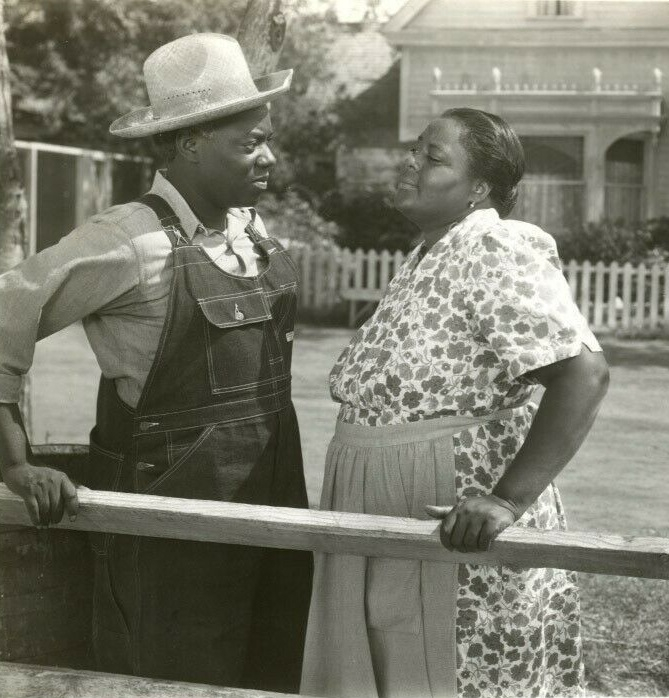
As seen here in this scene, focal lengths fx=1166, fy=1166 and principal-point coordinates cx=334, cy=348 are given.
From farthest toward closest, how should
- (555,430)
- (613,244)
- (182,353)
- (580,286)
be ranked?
(613,244)
(580,286)
(182,353)
(555,430)

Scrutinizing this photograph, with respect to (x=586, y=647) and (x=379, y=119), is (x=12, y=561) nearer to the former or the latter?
(x=586, y=647)

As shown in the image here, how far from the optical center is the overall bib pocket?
8.86 feet

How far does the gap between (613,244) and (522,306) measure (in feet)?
46.7

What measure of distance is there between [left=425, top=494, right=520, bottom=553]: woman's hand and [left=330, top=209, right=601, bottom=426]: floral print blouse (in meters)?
0.29

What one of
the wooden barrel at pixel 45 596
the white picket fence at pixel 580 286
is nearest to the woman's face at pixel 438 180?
the wooden barrel at pixel 45 596

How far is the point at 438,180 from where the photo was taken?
257 centimetres

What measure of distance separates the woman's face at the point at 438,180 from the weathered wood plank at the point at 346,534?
750 millimetres

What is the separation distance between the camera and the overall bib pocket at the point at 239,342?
270 cm

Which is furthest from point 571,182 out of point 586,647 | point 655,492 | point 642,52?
point 586,647

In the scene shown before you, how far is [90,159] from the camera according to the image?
1784 centimetres

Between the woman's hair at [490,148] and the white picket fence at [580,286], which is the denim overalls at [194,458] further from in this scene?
the white picket fence at [580,286]

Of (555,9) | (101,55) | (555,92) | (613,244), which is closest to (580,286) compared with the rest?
(613,244)

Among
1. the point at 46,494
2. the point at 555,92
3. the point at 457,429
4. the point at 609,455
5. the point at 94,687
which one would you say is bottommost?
the point at 609,455

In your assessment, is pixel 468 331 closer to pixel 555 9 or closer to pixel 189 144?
pixel 189 144
